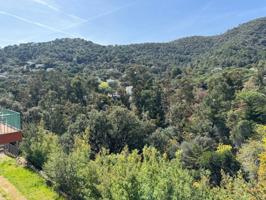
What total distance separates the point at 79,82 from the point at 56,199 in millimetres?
42880

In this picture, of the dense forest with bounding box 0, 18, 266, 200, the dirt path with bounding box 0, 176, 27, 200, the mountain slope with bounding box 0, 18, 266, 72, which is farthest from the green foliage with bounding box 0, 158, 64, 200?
the mountain slope with bounding box 0, 18, 266, 72

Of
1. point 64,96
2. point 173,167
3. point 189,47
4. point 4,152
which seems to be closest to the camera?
point 173,167

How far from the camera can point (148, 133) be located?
1532 inches

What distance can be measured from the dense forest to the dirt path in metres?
1.70

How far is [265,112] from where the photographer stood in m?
41.8

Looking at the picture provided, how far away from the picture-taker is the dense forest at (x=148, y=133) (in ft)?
49.3

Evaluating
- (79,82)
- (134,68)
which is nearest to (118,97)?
(79,82)

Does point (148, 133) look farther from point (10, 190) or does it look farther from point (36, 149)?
point (10, 190)

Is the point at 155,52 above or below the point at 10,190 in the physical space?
above

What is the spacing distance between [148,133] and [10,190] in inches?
998

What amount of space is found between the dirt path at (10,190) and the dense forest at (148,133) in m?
1.70

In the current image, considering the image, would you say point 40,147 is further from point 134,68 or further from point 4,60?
point 4,60

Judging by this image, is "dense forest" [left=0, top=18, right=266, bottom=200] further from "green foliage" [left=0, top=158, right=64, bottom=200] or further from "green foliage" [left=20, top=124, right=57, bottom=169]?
"green foliage" [left=0, top=158, right=64, bottom=200]

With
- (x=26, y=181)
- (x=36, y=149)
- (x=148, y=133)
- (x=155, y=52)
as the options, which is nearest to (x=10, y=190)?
(x=26, y=181)
